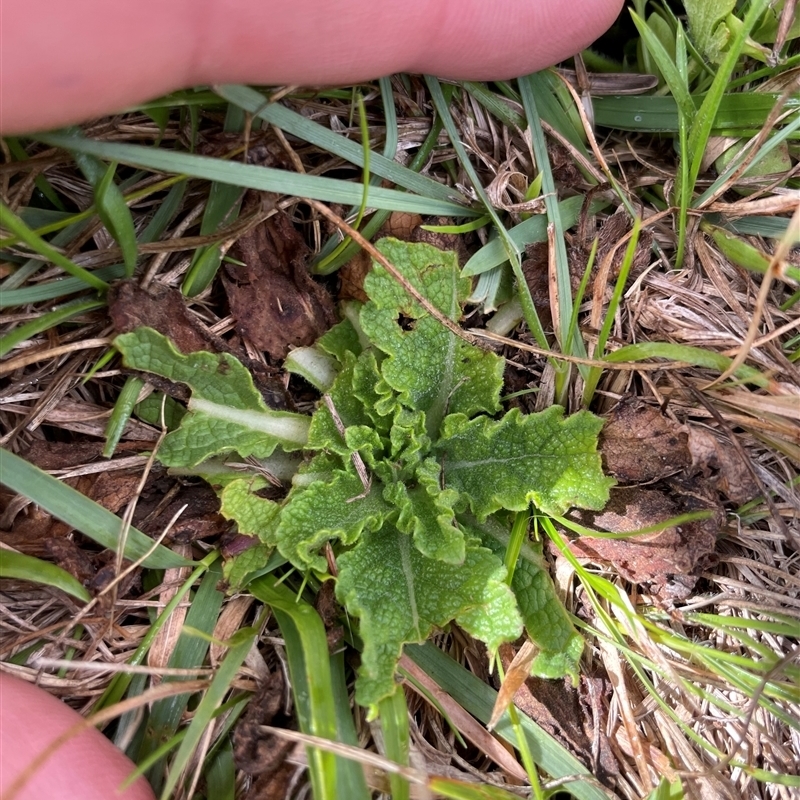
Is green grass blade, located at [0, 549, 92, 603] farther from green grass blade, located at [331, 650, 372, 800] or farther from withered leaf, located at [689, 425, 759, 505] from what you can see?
withered leaf, located at [689, 425, 759, 505]

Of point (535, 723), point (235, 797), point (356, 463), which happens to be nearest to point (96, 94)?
point (356, 463)

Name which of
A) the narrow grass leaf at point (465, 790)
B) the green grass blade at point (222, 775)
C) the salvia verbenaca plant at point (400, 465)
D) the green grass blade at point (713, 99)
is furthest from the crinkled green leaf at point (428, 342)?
the green grass blade at point (222, 775)

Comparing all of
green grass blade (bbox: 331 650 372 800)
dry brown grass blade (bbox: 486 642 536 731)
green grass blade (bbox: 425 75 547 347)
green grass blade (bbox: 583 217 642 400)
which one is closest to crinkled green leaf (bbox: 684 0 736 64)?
Result: green grass blade (bbox: 583 217 642 400)

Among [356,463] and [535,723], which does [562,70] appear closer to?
[356,463]

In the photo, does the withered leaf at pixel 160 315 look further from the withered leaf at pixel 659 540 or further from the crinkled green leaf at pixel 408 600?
the withered leaf at pixel 659 540

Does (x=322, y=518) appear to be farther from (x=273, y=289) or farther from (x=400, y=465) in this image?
(x=273, y=289)
